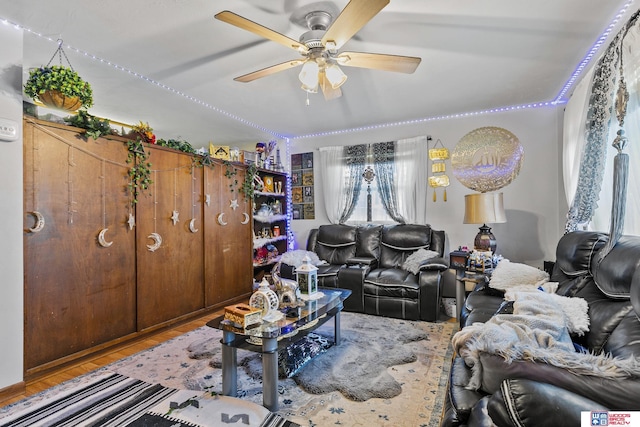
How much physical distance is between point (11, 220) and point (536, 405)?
286cm

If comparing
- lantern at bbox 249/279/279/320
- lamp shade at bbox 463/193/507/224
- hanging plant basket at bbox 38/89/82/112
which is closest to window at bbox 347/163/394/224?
lamp shade at bbox 463/193/507/224

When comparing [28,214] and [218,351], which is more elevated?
[28,214]

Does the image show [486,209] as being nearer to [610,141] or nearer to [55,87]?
[610,141]

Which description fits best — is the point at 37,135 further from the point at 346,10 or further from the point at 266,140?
the point at 266,140

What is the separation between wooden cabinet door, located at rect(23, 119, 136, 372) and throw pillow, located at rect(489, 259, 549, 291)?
3193 millimetres

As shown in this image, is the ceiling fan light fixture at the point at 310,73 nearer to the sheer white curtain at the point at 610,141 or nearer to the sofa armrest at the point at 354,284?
the sheer white curtain at the point at 610,141

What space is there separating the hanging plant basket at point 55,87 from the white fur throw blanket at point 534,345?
2716mm

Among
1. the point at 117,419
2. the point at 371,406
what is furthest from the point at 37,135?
the point at 371,406

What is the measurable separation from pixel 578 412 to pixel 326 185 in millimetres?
4297

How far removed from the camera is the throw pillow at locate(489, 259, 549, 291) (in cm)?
250

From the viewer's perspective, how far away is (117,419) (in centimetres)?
170

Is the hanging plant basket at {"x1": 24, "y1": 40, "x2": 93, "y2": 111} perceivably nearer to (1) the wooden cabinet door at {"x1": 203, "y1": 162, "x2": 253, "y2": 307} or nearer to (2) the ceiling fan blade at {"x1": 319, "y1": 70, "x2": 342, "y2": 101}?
(1) the wooden cabinet door at {"x1": 203, "y1": 162, "x2": 253, "y2": 307}

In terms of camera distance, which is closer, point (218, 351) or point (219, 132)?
point (218, 351)

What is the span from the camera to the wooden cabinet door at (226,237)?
358 centimetres
